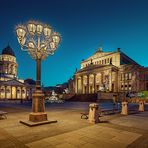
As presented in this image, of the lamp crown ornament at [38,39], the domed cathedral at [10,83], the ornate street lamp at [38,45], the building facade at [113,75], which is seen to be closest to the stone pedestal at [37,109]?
the ornate street lamp at [38,45]

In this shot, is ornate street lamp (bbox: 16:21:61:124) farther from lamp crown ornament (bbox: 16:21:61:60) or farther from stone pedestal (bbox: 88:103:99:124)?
stone pedestal (bbox: 88:103:99:124)

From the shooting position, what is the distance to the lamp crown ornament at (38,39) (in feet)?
34.8

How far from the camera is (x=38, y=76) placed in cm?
1106

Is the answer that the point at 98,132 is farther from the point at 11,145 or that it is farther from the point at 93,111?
the point at 11,145

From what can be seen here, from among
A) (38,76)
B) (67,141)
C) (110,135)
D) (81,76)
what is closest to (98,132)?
(110,135)

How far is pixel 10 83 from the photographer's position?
85.0 metres

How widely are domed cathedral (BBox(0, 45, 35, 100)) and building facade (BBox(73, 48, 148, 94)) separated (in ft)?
126

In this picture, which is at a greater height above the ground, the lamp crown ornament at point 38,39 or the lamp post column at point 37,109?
the lamp crown ornament at point 38,39

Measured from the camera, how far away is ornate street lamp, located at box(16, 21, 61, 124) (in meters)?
10.4

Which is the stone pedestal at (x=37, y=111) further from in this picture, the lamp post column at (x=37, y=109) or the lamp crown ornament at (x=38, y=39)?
the lamp crown ornament at (x=38, y=39)

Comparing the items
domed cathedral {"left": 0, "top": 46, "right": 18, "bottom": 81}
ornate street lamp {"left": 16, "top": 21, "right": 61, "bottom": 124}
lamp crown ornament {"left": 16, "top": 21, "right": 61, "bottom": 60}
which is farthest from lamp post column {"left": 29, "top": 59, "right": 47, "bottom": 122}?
domed cathedral {"left": 0, "top": 46, "right": 18, "bottom": 81}

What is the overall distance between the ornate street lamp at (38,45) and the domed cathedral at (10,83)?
79399 mm

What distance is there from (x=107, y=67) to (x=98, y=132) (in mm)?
57053

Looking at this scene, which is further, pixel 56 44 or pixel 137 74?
pixel 137 74
